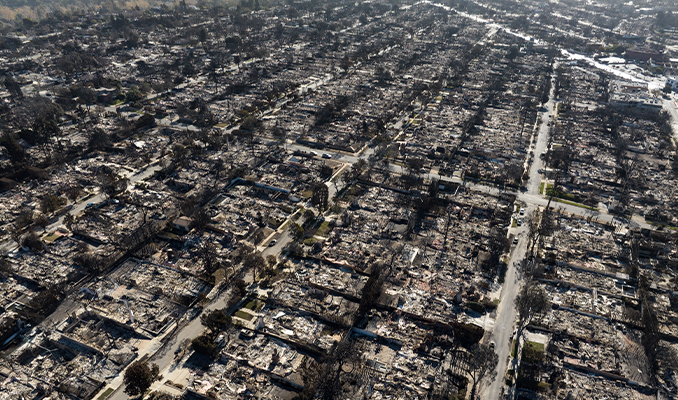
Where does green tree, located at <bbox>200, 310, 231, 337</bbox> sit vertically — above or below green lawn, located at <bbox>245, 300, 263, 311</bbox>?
above

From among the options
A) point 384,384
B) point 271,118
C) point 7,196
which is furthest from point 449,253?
point 7,196

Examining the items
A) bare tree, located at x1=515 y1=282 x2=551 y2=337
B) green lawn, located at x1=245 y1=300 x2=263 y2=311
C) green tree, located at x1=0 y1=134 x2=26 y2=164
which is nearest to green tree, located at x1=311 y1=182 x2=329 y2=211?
green lawn, located at x1=245 y1=300 x2=263 y2=311

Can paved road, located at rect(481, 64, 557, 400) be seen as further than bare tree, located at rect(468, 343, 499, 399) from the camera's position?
Yes

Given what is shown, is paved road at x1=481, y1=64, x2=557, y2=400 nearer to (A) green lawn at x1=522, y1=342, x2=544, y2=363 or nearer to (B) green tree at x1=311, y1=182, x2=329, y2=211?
(A) green lawn at x1=522, y1=342, x2=544, y2=363

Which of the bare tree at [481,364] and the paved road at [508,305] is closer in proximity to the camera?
the bare tree at [481,364]

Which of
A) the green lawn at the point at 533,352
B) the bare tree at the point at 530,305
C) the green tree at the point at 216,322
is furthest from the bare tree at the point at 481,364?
the green tree at the point at 216,322

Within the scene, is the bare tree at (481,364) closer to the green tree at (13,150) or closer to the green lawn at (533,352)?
the green lawn at (533,352)

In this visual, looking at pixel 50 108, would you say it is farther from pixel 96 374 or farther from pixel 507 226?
pixel 507 226

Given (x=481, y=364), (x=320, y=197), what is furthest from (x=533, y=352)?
(x=320, y=197)

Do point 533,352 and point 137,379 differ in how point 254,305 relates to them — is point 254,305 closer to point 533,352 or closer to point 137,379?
point 137,379
